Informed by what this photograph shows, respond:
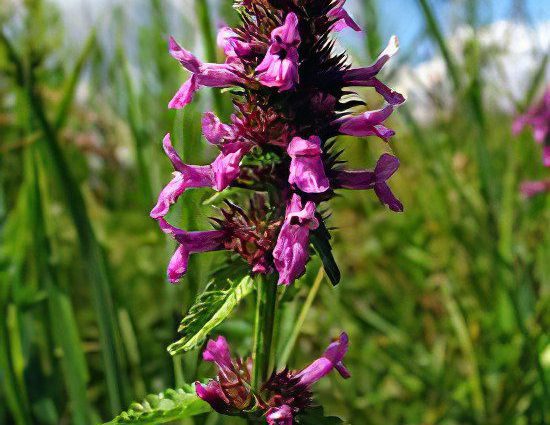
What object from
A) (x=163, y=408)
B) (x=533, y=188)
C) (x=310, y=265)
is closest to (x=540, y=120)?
(x=533, y=188)

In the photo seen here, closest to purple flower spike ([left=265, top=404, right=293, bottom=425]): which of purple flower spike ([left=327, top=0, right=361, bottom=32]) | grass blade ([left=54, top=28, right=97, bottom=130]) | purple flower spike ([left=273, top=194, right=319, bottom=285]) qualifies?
purple flower spike ([left=273, top=194, right=319, bottom=285])

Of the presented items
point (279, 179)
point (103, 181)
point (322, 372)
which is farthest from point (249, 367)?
point (103, 181)

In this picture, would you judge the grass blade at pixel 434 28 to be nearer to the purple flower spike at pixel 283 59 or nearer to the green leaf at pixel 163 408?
the purple flower spike at pixel 283 59

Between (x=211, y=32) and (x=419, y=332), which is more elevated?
(x=211, y=32)

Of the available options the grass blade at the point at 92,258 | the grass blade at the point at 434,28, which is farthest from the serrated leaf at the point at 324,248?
the grass blade at the point at 434,28

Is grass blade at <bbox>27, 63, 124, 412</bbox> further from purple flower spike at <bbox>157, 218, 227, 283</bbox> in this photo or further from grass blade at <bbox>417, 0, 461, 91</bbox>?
grass blade at <bbox>417, 0, 461, 91</bbox>

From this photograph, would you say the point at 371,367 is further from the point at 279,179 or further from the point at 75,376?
the point at 279,179
